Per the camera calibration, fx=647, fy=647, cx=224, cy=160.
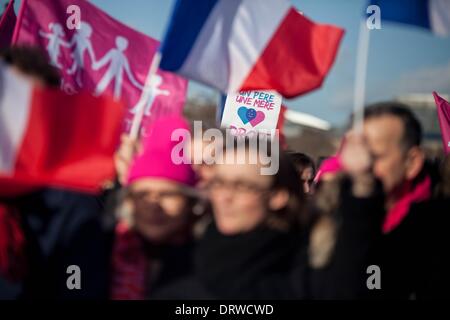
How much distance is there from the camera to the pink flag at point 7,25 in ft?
15.9

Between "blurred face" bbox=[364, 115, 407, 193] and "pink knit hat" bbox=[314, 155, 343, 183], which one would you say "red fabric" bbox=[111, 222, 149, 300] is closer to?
"pink knit hat" bbox=[314, 155, 343, 183]

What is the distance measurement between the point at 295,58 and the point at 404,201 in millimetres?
1127

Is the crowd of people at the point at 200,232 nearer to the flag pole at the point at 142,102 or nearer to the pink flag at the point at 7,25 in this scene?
the flag pole at the point at 142,102

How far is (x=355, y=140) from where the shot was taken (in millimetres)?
2393

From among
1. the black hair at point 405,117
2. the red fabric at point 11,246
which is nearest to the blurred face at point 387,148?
the black hair at point 405,117

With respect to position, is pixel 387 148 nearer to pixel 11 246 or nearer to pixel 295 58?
pixel 295 58

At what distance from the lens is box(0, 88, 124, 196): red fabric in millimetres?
2268

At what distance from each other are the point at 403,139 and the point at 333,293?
2.26 feet

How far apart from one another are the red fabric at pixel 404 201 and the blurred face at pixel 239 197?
60cm

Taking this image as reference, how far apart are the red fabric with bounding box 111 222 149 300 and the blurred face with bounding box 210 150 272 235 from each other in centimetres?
30

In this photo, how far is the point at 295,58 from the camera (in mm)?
3459

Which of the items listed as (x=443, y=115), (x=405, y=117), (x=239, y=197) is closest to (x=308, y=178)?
(x=443, y=115)

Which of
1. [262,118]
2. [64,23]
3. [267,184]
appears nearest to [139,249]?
[267,184]

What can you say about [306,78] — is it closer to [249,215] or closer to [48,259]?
[249,215]
